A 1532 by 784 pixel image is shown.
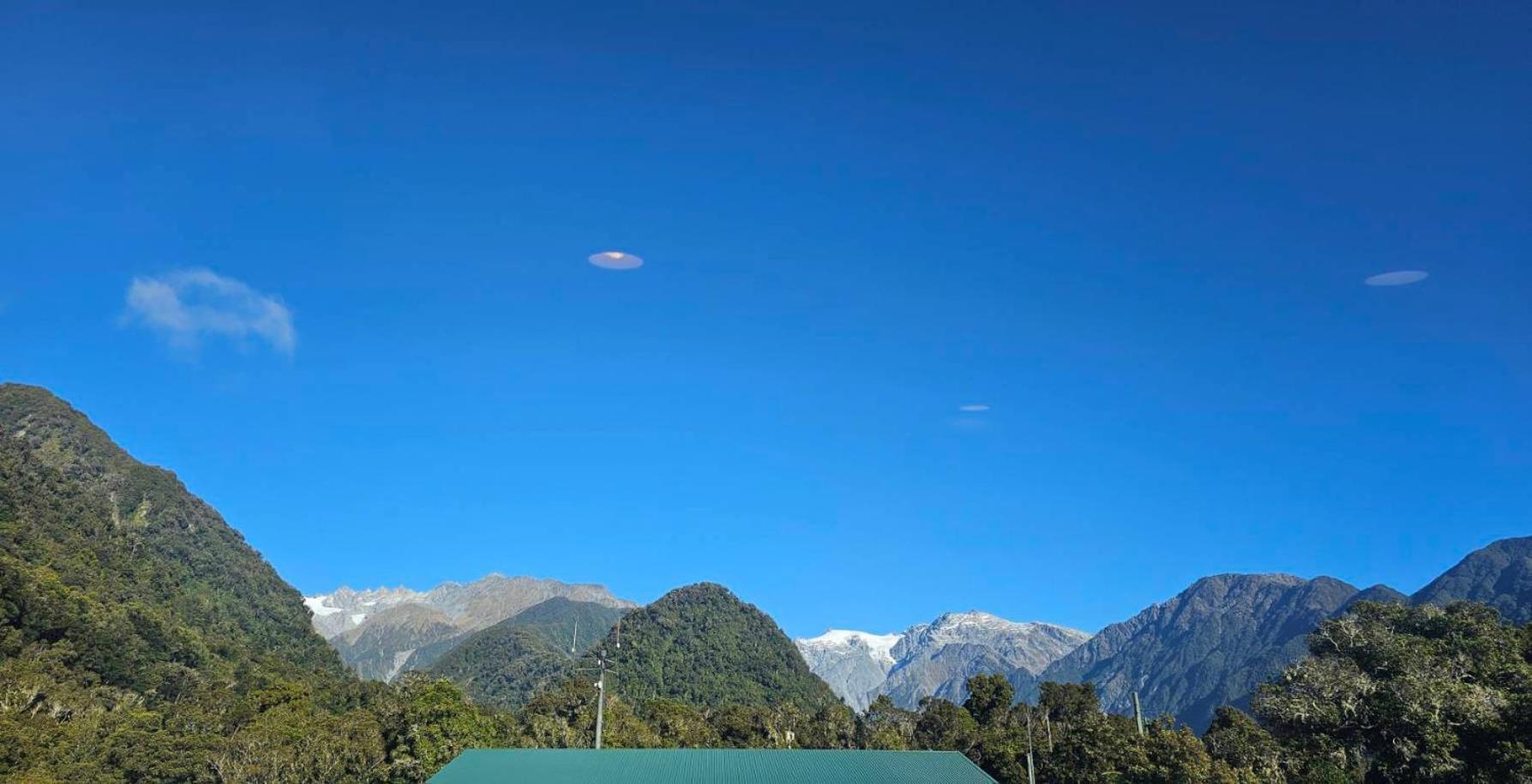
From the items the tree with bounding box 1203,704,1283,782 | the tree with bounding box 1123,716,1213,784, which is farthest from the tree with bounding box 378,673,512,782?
the tree with bounding box 1203,704,1283,782

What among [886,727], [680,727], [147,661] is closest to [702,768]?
[680,727]

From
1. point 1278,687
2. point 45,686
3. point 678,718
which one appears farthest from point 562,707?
point 1278,687

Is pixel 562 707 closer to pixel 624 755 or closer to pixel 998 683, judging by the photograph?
pixel 998 683

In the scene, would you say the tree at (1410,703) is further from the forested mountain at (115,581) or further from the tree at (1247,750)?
the forested mountain at (115,581)

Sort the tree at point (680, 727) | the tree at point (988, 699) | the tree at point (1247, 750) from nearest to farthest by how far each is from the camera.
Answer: the tree at point (1247, 750)
the tree at point (680, 727)
the tree at point (988, 699)

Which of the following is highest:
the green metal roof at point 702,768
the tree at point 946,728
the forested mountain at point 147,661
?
the forested mountain at point 147,661

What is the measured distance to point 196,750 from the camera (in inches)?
2687

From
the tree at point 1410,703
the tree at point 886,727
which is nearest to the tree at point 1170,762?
the tree at point 1410,703

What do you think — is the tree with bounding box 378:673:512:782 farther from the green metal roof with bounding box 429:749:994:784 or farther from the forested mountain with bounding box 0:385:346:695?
the forested mountain with bounding box 0:385:346:695

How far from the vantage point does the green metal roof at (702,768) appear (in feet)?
130

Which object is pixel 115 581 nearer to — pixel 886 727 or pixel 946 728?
pixel 886 727

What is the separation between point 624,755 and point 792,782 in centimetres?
777

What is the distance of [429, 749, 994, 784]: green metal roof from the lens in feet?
130

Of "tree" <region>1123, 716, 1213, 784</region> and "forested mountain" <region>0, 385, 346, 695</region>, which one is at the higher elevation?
"forested mountain" <region>0, 385, 346, 695</region>
